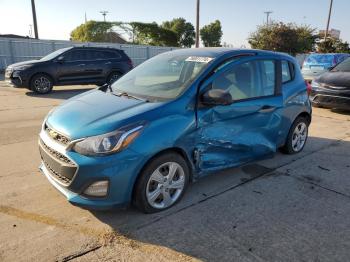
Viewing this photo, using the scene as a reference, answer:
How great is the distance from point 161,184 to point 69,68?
33.9 ft

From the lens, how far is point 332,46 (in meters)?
38.3

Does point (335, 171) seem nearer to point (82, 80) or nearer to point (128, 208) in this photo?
point (128, 208)

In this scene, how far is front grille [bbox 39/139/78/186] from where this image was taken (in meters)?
3.22

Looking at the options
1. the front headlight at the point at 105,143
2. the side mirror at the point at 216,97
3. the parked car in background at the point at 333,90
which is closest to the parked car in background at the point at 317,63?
the parked car in background at the point at 333,90

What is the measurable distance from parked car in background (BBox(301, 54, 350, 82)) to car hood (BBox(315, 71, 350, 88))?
4.21m

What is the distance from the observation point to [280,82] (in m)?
5.07

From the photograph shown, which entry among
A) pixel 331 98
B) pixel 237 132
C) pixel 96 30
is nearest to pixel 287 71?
pixel 237 132

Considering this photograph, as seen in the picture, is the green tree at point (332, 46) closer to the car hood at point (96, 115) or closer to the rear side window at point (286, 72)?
the rear side window at point (286, 72)

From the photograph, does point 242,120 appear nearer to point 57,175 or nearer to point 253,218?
point 253,218

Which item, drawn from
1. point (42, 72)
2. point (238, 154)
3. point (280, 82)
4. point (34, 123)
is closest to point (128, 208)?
point (238, 154)

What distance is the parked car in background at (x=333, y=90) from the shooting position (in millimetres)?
9000

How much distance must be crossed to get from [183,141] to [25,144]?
11.6 ft

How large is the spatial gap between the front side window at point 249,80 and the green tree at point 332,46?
118 feet

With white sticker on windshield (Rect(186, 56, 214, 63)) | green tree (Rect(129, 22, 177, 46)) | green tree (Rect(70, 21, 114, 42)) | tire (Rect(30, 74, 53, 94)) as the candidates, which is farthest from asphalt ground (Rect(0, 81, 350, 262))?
green tree (Rect(70, 21, 114, 42))
